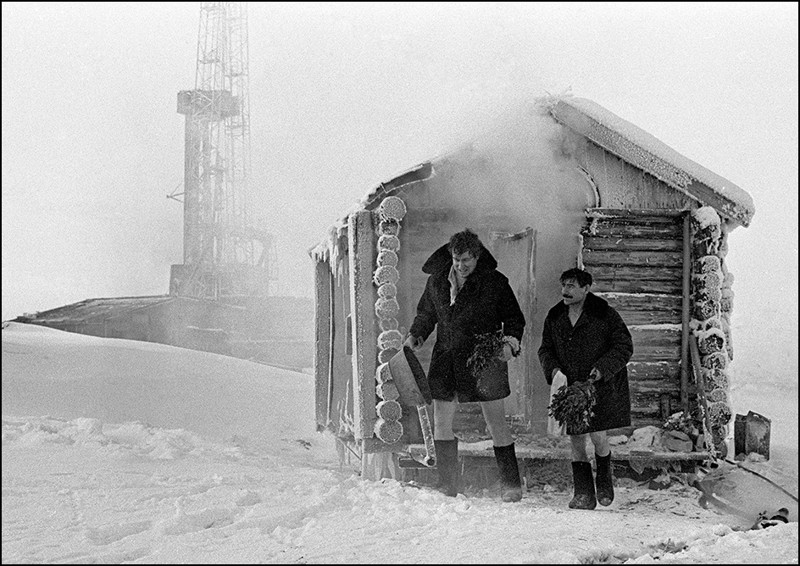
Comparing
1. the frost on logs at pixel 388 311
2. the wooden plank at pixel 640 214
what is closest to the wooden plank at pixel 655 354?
the wooden plank at pixel 640 214

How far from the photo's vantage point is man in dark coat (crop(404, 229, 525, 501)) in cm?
553

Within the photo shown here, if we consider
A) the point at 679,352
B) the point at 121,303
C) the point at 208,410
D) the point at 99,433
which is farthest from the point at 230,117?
the point at 679,352

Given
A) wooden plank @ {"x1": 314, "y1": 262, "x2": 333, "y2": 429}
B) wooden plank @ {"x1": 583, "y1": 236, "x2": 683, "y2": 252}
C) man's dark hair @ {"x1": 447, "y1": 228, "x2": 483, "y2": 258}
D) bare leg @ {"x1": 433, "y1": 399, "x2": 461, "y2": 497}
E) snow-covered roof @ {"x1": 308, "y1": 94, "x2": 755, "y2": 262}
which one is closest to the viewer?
man's dark hair @ {"x1": 447, "y1": 228, "x2": 483, "y2": 258}

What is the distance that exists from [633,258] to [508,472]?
2746 millimetres

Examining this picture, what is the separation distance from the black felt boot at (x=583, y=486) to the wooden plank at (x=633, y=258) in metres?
2.26

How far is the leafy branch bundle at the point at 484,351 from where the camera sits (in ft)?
Answer: 18.0

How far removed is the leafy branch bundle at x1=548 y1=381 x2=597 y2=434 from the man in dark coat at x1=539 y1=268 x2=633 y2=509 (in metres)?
0.05

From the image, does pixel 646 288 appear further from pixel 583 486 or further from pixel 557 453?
pixel 583 486

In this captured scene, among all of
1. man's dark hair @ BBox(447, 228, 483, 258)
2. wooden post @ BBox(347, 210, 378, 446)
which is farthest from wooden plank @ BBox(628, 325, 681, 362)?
wooden post @ BBox(347, 210, 378, 446)

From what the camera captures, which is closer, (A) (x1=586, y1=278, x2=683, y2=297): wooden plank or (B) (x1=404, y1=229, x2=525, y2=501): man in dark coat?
(B) (x1=404, y1=229, x2=525, y2=501): man in dark coat

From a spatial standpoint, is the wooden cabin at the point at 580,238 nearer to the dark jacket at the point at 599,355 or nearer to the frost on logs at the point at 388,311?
the frost on logs at the point at 388,311

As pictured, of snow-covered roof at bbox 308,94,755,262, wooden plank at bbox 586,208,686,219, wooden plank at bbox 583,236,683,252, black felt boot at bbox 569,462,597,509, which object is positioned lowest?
black felt boot at bbox 569,462,597,509

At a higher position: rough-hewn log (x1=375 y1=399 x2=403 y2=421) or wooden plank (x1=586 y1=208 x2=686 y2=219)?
wooden plank (x1=586 y1=208 x2=686 y2=219)

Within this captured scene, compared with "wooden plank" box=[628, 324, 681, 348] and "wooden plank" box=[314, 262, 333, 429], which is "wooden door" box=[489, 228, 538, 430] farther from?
"wooden plank" box=[314, 262, 333, 429]
